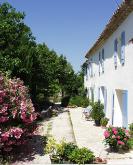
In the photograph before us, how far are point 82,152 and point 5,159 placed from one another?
2.66 meters

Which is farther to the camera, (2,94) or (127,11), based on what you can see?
(127,11)

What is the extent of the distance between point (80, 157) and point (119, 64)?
21.2 feet

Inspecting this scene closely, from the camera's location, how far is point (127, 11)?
544 inches

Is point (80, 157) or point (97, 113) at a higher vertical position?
point (97, 113)

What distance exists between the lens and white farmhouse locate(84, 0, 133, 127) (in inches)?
555

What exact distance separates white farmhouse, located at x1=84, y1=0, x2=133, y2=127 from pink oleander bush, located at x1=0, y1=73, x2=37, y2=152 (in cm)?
404

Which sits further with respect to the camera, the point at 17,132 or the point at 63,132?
the point at 63,132

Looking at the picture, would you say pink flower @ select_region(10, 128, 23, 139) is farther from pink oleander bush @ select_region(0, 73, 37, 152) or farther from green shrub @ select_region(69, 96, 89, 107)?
green shrub @ select_region(69, 96, 89, 107)

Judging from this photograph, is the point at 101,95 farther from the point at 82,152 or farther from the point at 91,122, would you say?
the point at 82,152

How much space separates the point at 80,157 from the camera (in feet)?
Answer: 36.7

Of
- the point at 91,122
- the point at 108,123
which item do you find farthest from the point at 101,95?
the point at 108,123

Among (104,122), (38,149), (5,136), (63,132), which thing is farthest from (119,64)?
(5,136)

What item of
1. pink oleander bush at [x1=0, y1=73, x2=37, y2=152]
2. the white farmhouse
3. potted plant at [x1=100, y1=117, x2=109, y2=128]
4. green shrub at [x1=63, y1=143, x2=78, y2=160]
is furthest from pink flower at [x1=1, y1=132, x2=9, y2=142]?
potted plant at [x1=100, y1=117, x2=109, y2=128]

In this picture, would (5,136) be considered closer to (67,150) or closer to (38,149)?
(67,150)
